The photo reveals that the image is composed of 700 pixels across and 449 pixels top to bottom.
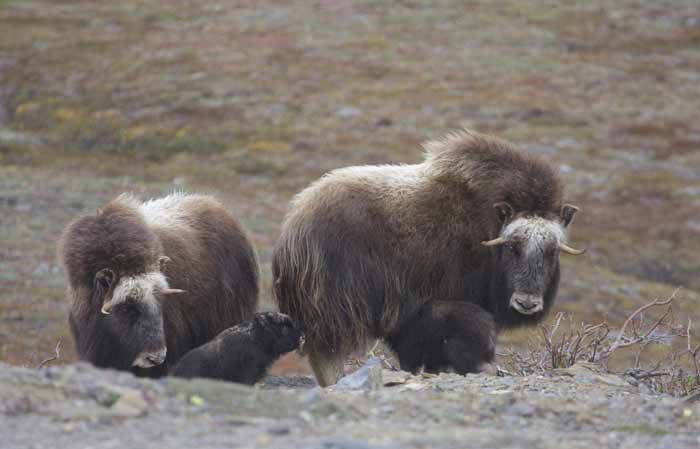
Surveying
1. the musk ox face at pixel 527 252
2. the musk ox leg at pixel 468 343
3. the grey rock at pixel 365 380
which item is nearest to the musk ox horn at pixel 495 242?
the musk ox face at pixel 527 252

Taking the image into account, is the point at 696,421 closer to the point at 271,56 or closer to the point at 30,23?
the point at 271,56

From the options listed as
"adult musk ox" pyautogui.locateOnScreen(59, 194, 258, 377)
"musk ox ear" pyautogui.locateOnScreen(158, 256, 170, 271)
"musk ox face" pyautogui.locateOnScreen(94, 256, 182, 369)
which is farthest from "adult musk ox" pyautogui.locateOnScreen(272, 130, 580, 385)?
"musk ox face" pyautogui.locateOnScreen(94, 256, 182, 369)

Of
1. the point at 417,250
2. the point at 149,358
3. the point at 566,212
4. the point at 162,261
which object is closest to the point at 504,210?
the point at 566,212

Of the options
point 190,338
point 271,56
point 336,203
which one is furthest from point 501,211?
point 271,56

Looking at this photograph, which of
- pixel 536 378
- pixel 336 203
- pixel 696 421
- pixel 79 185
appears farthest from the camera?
pixel 79 185

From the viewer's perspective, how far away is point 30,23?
40.2 meters

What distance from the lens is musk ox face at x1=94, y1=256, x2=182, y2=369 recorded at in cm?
636

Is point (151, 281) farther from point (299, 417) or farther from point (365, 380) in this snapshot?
point (299, 417)

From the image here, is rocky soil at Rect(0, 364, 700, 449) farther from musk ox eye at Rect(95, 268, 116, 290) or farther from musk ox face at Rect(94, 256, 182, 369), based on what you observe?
musk ox eye at Rect(95, 268, 116, 290)

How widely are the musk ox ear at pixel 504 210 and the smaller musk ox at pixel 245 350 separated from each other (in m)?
1.50

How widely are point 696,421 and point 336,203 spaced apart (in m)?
2.75

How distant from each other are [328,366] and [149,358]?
133 centimetres

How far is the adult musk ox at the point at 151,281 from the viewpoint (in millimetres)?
6402

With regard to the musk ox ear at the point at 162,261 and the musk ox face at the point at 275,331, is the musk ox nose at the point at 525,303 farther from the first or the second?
the musk ox ear at the point at 162,261
